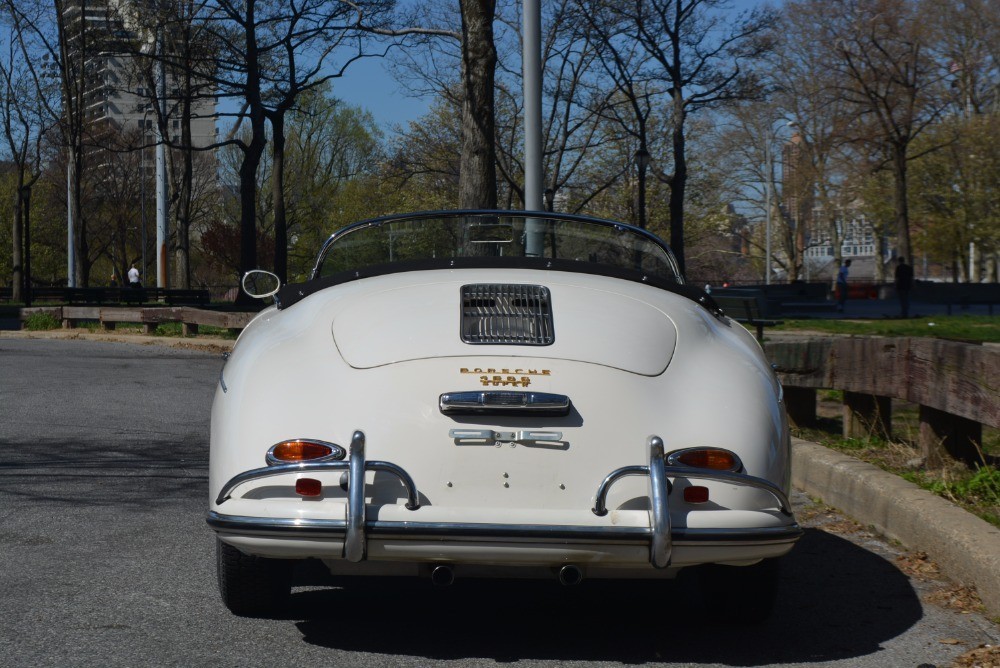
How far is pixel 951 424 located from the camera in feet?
20.2

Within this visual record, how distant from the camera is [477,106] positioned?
54.7ft

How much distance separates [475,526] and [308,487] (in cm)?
49

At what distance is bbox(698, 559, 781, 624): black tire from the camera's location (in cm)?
400

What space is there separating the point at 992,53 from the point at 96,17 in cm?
3312

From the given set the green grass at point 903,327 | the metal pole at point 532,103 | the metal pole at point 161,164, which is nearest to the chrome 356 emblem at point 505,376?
the metal pole at point 532,103

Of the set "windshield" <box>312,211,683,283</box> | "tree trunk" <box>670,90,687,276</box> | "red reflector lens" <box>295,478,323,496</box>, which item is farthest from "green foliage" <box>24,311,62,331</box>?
"red reflector lens" <box>295,478,323,496</box>

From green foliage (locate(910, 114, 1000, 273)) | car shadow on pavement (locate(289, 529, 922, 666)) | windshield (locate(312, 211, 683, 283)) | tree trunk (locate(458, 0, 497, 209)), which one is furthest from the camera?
green foliage (locate(910, 114, 1000, 273))

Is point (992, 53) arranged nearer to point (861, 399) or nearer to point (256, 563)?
point (861, 399)

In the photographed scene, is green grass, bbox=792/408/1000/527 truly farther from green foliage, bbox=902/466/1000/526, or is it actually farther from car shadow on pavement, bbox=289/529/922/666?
car shadow on pavement, bbox=289/529/922/666

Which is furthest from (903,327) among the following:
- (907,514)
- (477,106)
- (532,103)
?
(907,514)

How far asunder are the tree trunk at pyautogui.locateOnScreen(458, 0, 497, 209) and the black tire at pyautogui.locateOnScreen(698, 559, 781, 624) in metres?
12.8

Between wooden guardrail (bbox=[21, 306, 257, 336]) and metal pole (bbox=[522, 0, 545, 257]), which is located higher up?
metal pole (bbox=[522, 0, 545, 257])

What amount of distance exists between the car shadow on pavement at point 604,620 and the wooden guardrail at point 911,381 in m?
0.94

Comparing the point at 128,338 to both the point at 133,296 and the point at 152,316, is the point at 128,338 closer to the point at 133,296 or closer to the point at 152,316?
the point at 152,316
